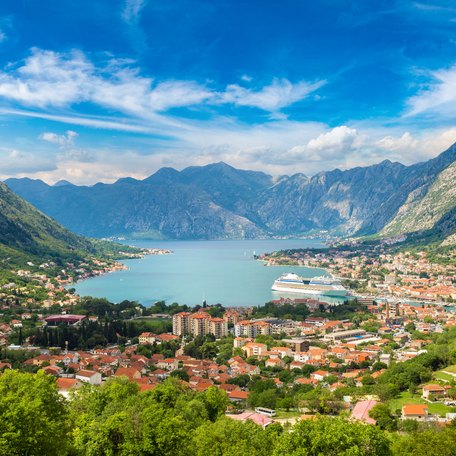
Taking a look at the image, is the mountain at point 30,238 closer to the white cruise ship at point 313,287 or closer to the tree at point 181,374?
the white cruise ship at point 313,287

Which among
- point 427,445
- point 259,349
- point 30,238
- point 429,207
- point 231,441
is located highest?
point 429,207

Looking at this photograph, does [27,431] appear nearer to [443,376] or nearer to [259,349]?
[443,376]

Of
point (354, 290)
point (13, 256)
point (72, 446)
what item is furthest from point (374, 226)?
point (72, 446)

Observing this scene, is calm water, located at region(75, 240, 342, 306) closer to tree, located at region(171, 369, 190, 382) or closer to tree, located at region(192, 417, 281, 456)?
tree, located at region(171, 369, 190, 382)

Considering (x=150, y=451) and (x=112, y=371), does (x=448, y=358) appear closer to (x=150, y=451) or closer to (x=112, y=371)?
(x=112, y=371)

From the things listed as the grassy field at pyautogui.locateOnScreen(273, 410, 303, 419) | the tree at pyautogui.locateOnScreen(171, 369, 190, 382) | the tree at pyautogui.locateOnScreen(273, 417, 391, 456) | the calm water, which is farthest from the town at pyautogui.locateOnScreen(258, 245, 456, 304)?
the tree at pyautogui.locateOnScreen(273, 417, 391, 456)

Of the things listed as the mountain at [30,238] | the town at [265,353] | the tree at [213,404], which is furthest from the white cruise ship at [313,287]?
the tree at [213,404]

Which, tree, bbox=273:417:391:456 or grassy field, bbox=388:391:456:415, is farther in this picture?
grassy field, bbox=388:391:456:415

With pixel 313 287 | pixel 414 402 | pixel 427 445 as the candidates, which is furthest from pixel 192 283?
pixel 427 445
